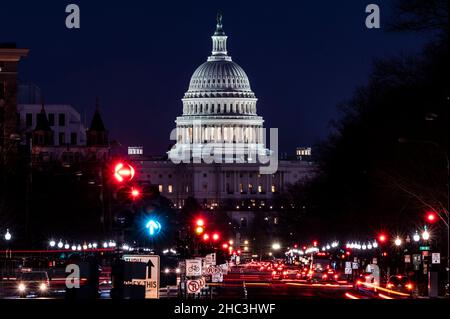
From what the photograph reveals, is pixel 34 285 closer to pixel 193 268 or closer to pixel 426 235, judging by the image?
pixel 193 268

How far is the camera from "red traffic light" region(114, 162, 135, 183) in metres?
34.4

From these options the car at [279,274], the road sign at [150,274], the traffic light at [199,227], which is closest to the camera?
the road sign at [150,274]

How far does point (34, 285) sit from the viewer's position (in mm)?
55031

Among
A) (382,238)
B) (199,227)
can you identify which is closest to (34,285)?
(199,227)

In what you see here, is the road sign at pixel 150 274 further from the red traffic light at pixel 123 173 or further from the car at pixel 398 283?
the car at pixel 398 283

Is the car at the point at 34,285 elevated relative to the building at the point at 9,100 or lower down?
lower down

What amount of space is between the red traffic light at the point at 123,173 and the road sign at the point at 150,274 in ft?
13.8

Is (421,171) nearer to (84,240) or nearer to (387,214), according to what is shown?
(387,214)

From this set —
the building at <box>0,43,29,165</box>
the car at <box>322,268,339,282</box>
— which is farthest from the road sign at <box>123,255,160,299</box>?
the car at <box>322,268,339,282</box>

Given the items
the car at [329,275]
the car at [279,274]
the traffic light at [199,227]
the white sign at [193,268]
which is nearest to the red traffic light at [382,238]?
the car at [329,275]

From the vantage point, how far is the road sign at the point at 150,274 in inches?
1522
